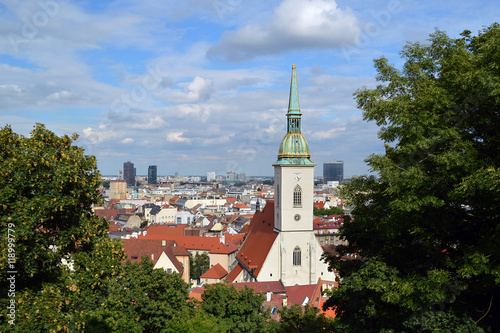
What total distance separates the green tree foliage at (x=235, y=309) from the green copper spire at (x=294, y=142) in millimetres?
23682

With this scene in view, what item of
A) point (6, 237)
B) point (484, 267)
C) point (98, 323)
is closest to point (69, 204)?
point (6, 237)

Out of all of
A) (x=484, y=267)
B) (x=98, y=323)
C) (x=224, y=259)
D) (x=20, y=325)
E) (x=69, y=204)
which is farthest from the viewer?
(x=224, y=259)

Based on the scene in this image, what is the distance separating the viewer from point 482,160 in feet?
41.6

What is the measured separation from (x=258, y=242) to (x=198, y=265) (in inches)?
753

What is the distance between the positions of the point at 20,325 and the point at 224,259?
5522 cm

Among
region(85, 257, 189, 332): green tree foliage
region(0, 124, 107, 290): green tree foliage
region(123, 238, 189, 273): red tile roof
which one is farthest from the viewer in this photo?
region(123, 238, 189, 273): red tile roof

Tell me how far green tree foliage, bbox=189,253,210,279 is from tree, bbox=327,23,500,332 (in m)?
51.4

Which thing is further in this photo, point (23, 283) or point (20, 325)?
point (23, 283)

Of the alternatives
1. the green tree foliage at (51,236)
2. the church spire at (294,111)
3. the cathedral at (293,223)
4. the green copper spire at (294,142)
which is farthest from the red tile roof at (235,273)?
the green tree foliage at (51,236)

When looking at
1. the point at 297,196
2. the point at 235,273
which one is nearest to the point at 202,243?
the point at 235,273

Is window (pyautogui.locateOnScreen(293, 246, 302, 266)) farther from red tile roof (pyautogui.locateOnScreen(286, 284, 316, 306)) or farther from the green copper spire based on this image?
the green copper spire

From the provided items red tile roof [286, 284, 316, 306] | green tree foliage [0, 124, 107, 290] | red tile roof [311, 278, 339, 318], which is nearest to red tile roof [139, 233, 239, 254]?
red tile roof [311, 278, 339, 318]

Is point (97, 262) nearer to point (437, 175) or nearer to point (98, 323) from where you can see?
point (98, 323)

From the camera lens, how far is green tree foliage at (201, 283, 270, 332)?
74.9 feet
